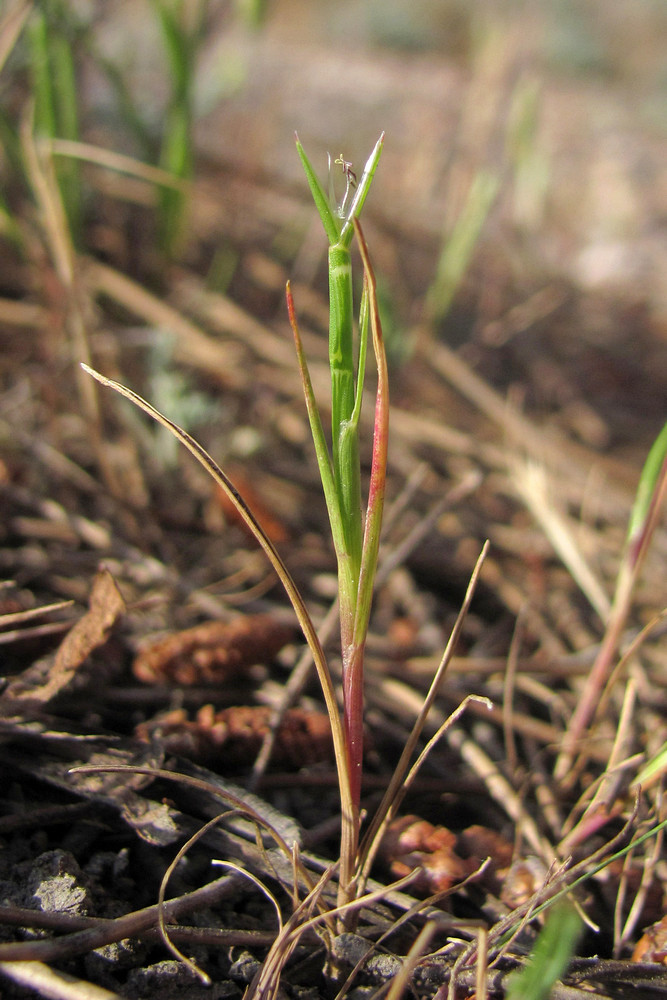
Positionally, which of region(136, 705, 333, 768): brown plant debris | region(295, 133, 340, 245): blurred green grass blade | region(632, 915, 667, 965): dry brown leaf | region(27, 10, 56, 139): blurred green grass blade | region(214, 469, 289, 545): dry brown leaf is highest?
region(27, 10, 56, 139): blurred green grass blade

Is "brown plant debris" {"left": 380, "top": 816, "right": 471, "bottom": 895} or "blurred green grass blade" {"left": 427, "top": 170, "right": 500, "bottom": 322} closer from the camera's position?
"brown plant debris" {"left": 380, "top": 816, "right": 471, "bottom": 895}

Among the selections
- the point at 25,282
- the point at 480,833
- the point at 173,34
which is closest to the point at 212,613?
the point at 480,833

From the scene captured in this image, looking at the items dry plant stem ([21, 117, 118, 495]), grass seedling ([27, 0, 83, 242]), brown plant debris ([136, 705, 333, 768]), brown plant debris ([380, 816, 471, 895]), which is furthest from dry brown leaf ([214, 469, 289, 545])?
grass seedling ([27, 0, 83, 242])

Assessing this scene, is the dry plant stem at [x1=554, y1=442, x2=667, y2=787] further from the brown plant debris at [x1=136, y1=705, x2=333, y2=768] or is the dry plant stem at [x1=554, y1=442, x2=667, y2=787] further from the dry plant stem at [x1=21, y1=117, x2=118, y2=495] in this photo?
the dry plant stem at [x1=21, y1=117, x2=118, y2=495]

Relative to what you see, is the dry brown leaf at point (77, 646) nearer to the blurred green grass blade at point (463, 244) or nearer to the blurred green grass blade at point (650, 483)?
the blurred green grass blade at point (650, 483)

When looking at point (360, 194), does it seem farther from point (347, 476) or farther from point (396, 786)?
point (396, 786)

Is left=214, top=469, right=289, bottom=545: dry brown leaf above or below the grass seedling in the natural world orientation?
below

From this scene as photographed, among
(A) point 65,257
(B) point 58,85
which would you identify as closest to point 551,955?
(A) point 65,257
